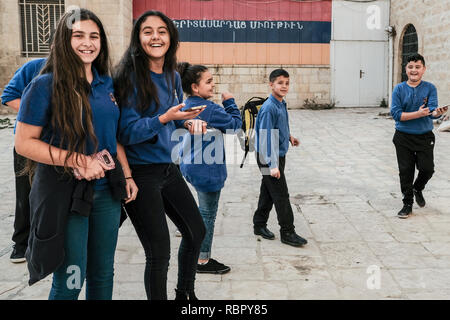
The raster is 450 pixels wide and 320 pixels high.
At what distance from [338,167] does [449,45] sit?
708 cm

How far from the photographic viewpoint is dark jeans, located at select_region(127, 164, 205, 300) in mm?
2656

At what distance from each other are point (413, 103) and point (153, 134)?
139 inches

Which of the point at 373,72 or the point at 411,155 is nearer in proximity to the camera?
the point at 411,155

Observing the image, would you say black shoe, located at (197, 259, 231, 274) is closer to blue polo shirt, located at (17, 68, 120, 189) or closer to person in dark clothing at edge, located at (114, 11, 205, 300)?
person in dark clothing at edge, located at (114, 11, 205, 300)

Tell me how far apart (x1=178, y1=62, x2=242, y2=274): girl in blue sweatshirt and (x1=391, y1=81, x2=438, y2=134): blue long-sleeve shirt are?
232cm

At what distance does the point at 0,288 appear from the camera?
3531 mm

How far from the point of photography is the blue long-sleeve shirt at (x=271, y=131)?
4258 mm

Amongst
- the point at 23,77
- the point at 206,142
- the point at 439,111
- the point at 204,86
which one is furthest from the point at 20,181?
the point at 439,111

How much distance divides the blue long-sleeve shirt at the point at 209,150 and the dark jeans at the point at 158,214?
0.68 metres

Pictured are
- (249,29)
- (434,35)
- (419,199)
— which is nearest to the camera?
(419,199)

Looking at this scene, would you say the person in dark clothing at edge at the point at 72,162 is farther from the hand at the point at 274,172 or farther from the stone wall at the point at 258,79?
the stone wall at the point at 258,79

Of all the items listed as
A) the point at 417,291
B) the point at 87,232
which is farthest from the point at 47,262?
the point at 417,291

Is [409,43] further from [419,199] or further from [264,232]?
[264,232]

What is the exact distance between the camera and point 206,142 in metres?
3.62
